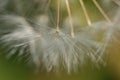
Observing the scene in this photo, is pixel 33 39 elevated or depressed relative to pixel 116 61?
elevated

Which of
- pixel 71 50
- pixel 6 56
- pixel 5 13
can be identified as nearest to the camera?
pixel 71 50

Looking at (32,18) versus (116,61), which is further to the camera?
(116,61)

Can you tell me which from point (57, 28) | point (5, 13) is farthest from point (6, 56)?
point (57, 28)

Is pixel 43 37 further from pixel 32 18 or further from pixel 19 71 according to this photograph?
pixel 19 71

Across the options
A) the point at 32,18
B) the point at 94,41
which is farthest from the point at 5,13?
the point at 94,41

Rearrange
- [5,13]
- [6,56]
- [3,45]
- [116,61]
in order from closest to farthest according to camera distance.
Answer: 1. [5,13]
2. [3,45]
3. [6,56]
4. [116,61]

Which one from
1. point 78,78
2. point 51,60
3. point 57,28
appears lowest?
point 78,78
